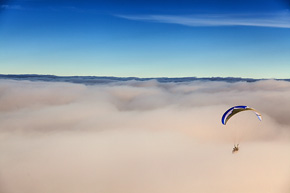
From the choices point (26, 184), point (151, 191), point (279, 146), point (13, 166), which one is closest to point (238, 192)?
point (151, 191)

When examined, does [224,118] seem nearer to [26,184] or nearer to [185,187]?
[185,187]

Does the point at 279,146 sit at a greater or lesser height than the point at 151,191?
greater

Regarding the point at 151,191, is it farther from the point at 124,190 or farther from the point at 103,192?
the point at 103,192

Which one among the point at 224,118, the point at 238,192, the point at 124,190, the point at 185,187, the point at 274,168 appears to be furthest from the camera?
the point at 274,168

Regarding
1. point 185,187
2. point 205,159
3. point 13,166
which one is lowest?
point 13,166

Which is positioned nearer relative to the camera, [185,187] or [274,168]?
[185,187]

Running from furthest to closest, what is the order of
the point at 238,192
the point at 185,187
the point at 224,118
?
1. the point at 185,187
2. the point at 238,192
3. the point at 224,118

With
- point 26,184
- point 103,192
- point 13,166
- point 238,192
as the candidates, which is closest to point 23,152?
point 13,166

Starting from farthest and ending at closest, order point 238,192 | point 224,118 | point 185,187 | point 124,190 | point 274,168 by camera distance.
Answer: point 274,168 < point 185,187 < point 124,190 < point 238,192 < point 224,118

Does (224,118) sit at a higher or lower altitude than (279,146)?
lower
